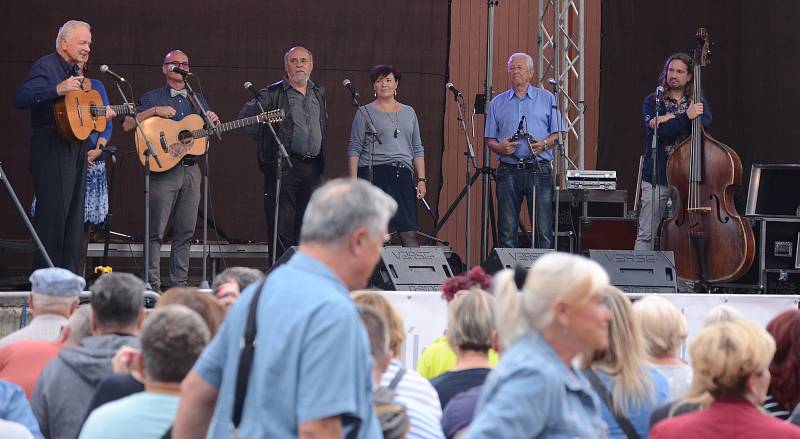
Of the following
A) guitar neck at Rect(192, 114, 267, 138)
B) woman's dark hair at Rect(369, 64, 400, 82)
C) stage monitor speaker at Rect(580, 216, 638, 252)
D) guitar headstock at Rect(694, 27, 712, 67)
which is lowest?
stage monitor speaker at Rect(580, 216, 638, 252)

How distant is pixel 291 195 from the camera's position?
8766mm

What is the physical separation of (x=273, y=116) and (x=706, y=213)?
3.18m

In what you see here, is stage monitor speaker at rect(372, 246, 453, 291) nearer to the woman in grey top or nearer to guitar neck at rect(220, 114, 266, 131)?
the woman in grey top

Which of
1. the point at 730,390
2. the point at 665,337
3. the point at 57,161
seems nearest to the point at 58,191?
the point at 57,161

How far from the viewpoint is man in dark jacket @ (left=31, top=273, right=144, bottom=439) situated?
356 cm

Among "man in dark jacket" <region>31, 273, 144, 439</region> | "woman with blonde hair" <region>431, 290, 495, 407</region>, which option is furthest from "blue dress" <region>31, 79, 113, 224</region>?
"woman with blonde hair" <region>431, 290, 495, 407</region>

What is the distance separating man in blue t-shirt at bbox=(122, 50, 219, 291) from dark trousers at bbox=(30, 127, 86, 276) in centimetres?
82

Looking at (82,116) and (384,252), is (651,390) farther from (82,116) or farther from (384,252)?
(82,116)

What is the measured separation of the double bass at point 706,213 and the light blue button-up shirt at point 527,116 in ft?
4.47

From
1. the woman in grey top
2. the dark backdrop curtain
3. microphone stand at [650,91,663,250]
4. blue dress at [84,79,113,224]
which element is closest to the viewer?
blue dress at [84,79,113,224]

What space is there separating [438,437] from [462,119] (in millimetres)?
5962

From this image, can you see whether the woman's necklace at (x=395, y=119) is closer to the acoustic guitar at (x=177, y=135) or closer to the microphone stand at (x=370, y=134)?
the microphone stand at (x=370, y=134)

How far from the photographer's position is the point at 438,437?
334 cm

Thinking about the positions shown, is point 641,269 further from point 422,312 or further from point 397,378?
point 397,378
